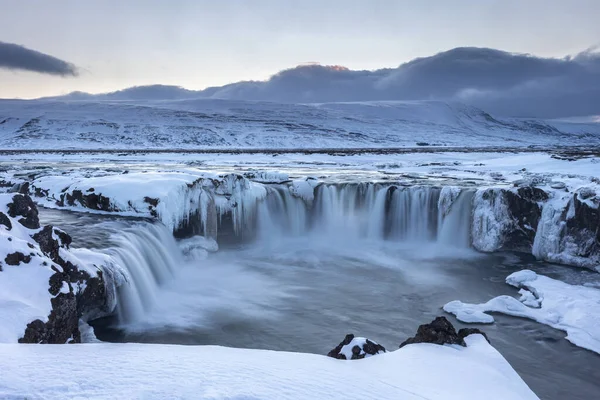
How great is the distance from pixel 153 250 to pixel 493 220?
12.0 meters

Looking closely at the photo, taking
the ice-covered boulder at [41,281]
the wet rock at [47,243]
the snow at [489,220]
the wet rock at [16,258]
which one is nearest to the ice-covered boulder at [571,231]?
the snow at [489,220]

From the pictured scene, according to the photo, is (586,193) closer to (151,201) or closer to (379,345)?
(379,345)

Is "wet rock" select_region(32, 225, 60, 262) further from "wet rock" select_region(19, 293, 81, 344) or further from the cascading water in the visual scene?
the cascading water

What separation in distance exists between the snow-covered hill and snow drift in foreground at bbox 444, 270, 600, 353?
82.3 metres

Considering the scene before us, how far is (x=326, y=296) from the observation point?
11.8 m

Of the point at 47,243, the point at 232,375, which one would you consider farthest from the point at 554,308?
the point at 47,243

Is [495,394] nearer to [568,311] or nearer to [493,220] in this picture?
[568,311]

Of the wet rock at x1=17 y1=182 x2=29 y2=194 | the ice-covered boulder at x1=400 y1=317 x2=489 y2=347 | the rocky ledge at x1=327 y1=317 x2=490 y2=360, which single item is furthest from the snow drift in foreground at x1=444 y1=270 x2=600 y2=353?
the wet rock at x1=17 y1=182 x2=29 y2=194

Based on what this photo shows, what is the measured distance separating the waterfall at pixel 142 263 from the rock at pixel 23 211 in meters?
2.16

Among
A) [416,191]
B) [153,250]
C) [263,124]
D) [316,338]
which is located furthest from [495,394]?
[263,124]

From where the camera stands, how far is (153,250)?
1193 centimetres

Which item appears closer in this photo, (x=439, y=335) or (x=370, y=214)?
(x=439, y=335)

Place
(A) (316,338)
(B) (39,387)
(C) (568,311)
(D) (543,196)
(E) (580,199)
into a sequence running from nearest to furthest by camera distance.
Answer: (B) (39,387)
(A) (316,338)
(C) (568,311)
(E) (580,199)
(D) (543,196)

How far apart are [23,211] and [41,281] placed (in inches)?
90.3
